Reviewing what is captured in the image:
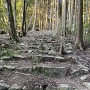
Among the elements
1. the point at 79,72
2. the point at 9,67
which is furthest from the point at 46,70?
the point at 9,67

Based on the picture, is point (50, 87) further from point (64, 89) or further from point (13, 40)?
point (13, 40)

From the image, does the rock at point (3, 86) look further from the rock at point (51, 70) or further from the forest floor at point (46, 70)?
the rock at point (51, 70)

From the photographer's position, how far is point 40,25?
1594 inches

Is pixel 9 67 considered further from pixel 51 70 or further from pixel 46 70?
pixel 51 70

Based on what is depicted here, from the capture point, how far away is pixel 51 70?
6.98 metres

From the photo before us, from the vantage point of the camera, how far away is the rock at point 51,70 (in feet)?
22.7

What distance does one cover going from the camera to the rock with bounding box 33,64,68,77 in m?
6.91

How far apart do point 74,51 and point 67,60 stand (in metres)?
1.35

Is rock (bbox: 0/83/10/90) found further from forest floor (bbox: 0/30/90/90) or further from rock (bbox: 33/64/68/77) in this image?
rock (bbox: 33/64/68/77)

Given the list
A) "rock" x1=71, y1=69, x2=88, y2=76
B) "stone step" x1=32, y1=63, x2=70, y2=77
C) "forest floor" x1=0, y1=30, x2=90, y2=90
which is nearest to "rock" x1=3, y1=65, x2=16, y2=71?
"forest floor" x1=0, y1=30, x2=90, y2=90

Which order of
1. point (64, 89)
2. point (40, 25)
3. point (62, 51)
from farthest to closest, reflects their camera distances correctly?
1. point (40, 25)
2. point (62, 51)
3. point (64, 89)

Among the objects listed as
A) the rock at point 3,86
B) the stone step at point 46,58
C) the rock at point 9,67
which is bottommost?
the rock at point 3,86

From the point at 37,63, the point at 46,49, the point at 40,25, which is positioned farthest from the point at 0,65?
the point at 40,25

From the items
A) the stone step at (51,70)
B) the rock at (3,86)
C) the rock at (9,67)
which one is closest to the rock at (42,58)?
Answer: the stone step at (51,70)
